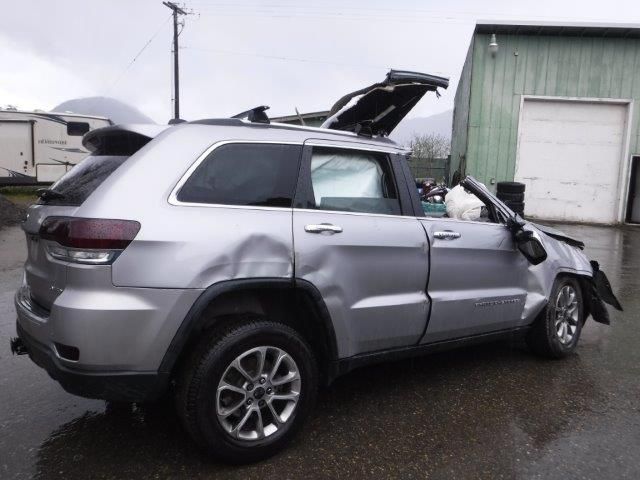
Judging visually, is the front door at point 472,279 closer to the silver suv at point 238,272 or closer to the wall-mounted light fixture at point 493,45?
the silver suv at point 238,272

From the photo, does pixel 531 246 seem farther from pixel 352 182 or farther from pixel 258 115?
pixel 258 115

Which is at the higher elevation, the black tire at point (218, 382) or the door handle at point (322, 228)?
the door handle at point (322, 228)

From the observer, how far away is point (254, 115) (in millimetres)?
3297

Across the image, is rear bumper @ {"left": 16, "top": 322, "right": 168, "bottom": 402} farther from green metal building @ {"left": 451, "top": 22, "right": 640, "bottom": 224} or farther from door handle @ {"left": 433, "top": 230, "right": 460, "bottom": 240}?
green metal building @ {"left": 451, "top": 22, "right": 640, "bottom": 224}

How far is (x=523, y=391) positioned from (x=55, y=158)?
63.8 feet

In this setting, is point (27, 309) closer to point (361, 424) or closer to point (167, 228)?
point (167, 228)

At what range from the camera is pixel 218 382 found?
2713mm

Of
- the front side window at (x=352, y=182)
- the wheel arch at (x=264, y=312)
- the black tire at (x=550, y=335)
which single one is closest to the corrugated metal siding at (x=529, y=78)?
the black tire at (x=550, y=335)

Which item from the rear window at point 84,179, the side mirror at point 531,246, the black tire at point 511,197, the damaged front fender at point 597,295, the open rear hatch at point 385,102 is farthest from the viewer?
the black tire at point 511,197

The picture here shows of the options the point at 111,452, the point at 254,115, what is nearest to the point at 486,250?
the point at 254,115

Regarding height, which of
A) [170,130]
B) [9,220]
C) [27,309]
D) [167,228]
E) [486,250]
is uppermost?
[170,130]

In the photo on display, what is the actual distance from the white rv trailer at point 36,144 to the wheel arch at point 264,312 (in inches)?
707

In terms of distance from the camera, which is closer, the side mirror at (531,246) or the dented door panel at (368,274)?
the dented door panel at (368,274)

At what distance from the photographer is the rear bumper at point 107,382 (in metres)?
2.54
